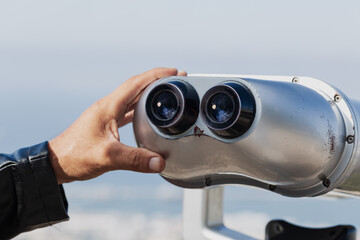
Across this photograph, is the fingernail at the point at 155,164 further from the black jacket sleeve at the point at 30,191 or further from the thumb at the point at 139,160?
the black jacket sleeve at the point at 30,191

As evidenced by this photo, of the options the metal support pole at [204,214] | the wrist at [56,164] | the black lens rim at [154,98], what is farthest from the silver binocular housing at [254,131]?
the metal support pole at [204,214]

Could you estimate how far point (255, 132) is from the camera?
775 millimetres

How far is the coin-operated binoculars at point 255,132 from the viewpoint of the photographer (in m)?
0.78

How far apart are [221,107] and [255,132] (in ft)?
0.17

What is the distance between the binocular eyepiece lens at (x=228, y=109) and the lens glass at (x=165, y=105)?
0.04 meters

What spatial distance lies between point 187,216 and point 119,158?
352 millimetres

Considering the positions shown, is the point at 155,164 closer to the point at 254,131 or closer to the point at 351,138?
the point at 254,131

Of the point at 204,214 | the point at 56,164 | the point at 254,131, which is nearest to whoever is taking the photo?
the point at 254,131

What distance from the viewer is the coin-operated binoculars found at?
78cm

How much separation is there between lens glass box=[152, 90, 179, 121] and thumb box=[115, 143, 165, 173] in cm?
6

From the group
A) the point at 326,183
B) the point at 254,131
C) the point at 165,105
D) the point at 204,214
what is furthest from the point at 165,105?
the point at 204,214

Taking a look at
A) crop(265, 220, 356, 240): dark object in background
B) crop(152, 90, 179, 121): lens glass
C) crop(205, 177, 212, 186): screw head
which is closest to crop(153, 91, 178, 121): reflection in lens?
crop(152, 90, 179, 121): lens glass

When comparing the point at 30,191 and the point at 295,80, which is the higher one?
the point at 295,80

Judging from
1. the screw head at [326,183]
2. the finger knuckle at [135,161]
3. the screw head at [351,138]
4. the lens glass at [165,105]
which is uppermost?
the lens glass at [165,105]
